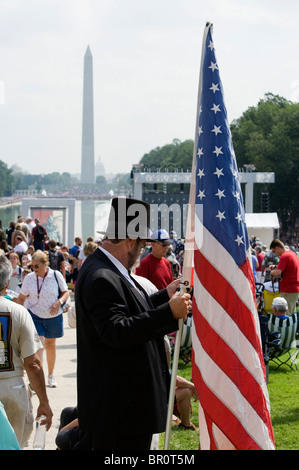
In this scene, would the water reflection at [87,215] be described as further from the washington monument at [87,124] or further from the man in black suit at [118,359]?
the man in black suit at [118,359]

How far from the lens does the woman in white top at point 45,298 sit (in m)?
8.66

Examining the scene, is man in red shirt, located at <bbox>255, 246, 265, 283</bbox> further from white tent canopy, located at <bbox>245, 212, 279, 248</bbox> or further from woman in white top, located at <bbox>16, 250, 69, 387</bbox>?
white tent canopy, located at <bbox>245, 212, 279, 248</bbox>

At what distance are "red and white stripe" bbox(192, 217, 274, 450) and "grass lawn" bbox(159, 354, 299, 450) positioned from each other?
242cm

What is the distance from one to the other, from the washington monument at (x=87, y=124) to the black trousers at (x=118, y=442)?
9196cm

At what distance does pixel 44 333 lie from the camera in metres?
8.81

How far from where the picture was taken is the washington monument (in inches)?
3711

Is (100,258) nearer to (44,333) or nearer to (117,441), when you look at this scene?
(117,441)

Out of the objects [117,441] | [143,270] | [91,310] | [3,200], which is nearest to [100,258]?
[91,310]

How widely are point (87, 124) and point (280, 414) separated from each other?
90268 millimetres

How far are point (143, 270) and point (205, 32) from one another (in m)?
4.47

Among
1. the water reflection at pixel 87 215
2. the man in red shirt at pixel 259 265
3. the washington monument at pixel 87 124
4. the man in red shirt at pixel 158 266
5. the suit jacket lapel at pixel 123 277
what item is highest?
the washington monument at pixel 87 124

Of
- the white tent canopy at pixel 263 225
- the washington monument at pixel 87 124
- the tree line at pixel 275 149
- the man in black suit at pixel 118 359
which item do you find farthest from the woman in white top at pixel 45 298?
the washington monument at pixel 87 124

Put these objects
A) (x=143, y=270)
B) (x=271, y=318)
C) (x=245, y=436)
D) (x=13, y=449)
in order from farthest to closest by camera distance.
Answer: (x=271, y=318) → (x=143, y=270) → (x=245, y=436) → (x=13, y=449)

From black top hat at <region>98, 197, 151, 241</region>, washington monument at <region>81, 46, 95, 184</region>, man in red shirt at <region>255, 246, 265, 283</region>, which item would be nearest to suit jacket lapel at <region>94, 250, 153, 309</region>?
black top hat at <region>98, 197, 151, 241</region>
